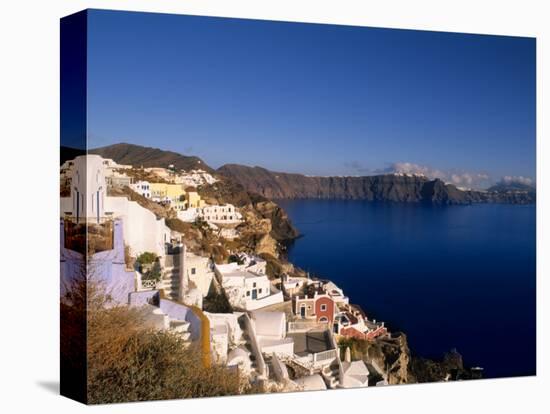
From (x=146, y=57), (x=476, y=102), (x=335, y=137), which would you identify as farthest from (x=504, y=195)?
(x=146, y=57)

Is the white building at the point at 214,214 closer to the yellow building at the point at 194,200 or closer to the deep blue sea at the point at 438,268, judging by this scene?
the yellow building at the point at 194,200

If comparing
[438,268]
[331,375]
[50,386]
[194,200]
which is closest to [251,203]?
[194,200]

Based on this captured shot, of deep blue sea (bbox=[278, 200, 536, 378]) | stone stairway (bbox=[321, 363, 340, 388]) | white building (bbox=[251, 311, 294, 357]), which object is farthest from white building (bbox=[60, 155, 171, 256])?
stone stairway (bbox=[321, 363, 340, 388])

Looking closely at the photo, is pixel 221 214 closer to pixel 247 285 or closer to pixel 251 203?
pixel 251 203

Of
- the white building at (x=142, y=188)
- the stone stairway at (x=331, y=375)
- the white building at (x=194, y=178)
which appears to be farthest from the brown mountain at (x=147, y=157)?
the stone stairway at (x=331, y=375)

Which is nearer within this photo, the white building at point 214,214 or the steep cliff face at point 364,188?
the white building at point 214,214

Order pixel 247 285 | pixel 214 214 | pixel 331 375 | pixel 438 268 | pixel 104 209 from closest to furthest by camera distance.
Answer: pixel 104 209
pixel 214 214
pixel 247 285
pixel 331 375
pixel 438 268

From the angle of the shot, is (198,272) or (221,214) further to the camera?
(221,214)

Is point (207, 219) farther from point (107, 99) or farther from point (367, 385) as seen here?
point (367, 385)
